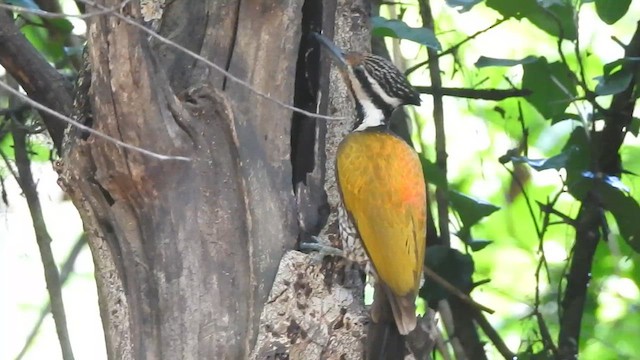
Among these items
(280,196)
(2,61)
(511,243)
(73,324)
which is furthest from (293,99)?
(73,324)

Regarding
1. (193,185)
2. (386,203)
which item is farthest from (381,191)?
(193,185)

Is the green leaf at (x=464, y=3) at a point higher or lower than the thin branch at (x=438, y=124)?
higher

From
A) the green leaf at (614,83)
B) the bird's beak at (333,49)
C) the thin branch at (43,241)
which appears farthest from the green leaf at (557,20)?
the thin branch at (43,241)

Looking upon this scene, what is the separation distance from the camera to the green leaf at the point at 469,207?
2.44 metres

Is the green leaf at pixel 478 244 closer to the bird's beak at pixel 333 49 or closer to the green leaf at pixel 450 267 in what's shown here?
the green leaf at pixel 450 267

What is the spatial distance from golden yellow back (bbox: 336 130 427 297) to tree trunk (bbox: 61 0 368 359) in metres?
0.09

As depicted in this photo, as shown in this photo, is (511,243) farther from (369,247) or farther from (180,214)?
(180,214)

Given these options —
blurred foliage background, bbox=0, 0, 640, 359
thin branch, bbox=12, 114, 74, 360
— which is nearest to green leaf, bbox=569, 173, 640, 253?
blurred foliage background, bbox=0, 0, 640, 359

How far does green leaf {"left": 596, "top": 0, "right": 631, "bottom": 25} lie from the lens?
2213 millimetres

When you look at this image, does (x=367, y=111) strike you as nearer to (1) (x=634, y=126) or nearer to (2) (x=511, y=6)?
(2) (x=511, y=6)

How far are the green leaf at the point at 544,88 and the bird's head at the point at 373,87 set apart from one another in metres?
0.43

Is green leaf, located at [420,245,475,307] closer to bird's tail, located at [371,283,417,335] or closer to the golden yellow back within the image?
the golden yellow back

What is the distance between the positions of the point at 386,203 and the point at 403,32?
42 cm

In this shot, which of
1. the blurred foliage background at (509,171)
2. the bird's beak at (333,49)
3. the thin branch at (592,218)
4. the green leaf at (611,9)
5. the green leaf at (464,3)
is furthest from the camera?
the thin branch at (592,218)
